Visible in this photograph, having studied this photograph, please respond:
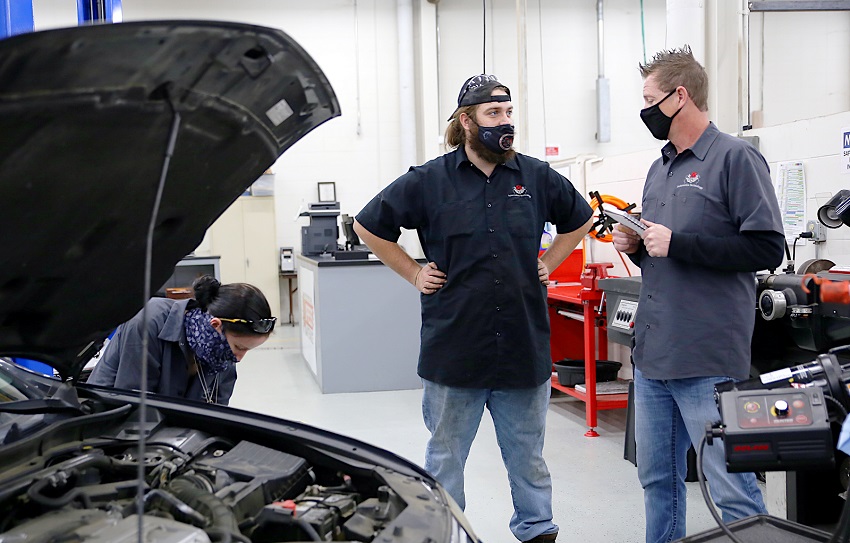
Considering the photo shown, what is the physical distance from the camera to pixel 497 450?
3.85m

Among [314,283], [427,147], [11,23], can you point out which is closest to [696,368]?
[11,23]

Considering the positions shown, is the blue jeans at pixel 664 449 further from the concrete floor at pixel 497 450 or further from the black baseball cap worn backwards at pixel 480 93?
the black baseball cap worn backwards at pixel 480 93

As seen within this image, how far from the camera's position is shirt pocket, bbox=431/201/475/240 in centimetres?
231

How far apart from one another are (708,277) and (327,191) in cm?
699

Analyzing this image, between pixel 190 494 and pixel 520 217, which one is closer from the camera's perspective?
pixel 190 494

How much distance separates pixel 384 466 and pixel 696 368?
3.38ft

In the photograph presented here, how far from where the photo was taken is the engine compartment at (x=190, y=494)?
120 centimetres

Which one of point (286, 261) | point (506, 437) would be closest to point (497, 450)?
point (506, 437)

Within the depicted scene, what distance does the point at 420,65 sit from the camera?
8742 millimetres

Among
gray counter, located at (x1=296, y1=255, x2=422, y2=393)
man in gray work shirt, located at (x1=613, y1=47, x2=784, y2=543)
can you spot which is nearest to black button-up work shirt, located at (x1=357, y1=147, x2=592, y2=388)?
man in gray work shirt, located at (x1=613, y1=47, x2=784, y2=543)

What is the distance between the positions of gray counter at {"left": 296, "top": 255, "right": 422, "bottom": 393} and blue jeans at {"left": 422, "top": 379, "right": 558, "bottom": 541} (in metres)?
2.87

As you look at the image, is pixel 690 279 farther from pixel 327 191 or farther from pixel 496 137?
pixel 327 191

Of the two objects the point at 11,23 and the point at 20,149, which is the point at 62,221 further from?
the point at 11,23

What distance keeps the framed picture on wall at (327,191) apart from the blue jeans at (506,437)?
6546 millimetres
